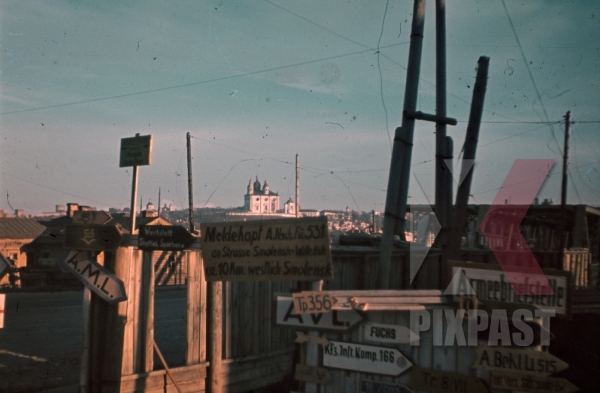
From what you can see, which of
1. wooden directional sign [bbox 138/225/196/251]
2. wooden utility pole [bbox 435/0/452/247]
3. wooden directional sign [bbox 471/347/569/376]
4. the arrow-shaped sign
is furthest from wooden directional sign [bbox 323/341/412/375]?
wooden utility pole [bbox 435/0/452/247]

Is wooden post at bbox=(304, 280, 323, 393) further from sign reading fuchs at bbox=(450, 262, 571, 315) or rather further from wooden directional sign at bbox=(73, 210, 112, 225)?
wooden directional sign at bbox=(73, 210, 112, 225)

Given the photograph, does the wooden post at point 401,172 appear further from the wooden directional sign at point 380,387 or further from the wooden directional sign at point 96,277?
the wooden directional sign at point 96,277

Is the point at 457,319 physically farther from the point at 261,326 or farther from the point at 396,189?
the point at 261,326

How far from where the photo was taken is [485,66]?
29.6ft

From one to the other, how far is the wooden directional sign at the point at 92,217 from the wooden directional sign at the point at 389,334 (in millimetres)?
3684

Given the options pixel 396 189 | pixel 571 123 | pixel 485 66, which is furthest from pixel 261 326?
pixel 571 123

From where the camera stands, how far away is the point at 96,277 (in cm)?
683

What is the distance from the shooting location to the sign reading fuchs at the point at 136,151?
7.37 m

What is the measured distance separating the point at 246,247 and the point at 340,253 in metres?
4.77

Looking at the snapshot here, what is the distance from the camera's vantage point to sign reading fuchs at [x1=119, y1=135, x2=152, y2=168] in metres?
7.37

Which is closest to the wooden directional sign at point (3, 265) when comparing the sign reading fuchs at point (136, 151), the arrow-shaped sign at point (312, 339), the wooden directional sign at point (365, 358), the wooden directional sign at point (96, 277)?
the wooden directional sign at point (96, 277)

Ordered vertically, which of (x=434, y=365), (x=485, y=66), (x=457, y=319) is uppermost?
(x=485, y=66)

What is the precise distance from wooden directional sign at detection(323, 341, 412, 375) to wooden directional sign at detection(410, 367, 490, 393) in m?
0.13

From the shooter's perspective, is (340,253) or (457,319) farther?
(340,253)
